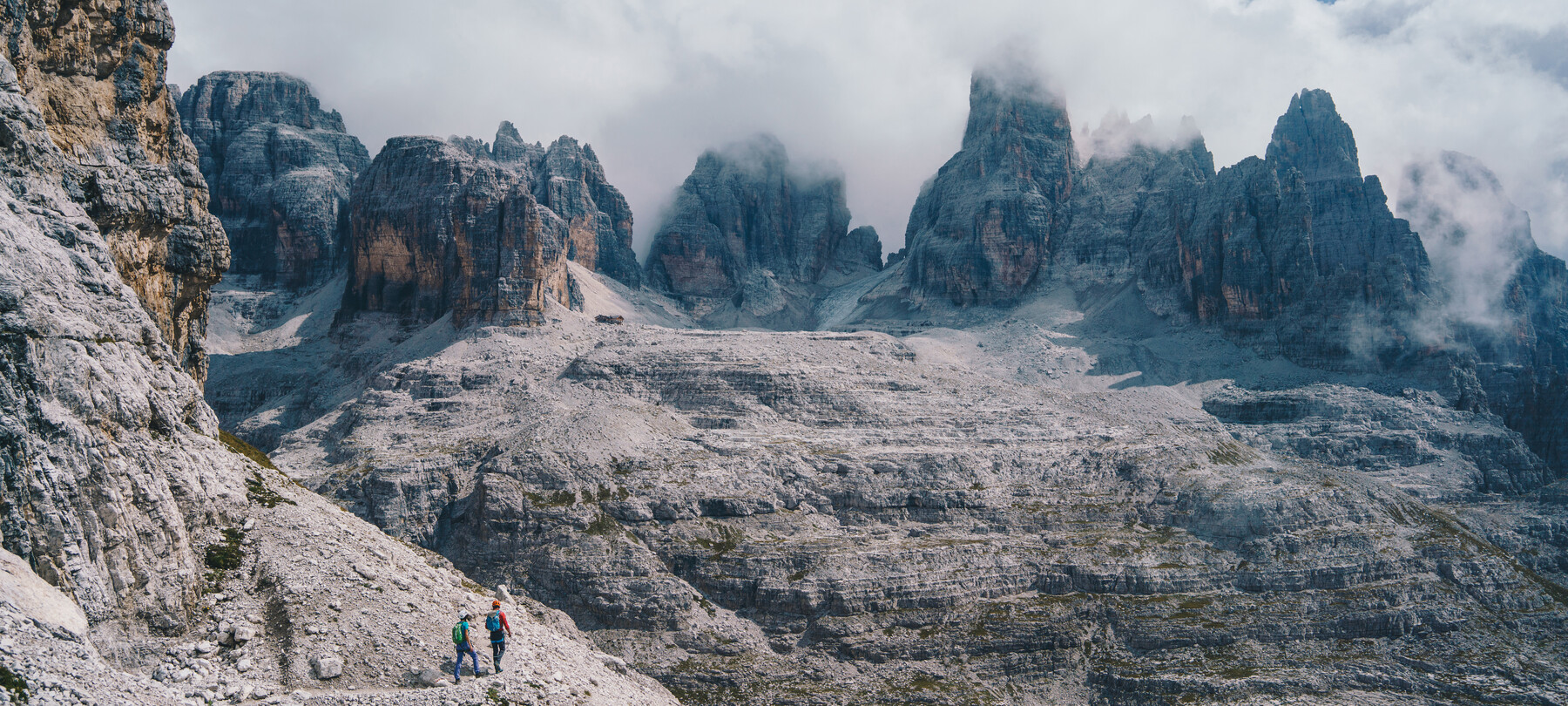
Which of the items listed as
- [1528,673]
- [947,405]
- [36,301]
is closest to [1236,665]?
[1528,673]

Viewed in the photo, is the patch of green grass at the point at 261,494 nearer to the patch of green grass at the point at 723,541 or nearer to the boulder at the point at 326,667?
the boulder at the point at 326,667

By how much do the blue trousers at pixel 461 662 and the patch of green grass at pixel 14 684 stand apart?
52.0 feet

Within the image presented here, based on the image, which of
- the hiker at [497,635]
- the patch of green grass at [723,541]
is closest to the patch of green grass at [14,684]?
the hiker at [497,635]

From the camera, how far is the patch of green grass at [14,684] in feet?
98.5

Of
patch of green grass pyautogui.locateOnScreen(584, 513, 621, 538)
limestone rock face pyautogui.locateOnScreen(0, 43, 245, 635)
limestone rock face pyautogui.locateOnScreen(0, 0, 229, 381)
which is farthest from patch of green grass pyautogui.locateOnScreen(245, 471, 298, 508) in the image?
patch of green grass pyautogui.locateOnScreen(584, 513, 621, 538)

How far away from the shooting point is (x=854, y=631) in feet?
335

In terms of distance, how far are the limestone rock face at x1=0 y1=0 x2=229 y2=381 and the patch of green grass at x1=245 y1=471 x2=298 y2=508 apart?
1054cm

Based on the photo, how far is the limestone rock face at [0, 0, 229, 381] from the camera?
177 feet

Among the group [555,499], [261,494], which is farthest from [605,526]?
[261,494]

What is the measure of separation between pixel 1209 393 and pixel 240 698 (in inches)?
6555

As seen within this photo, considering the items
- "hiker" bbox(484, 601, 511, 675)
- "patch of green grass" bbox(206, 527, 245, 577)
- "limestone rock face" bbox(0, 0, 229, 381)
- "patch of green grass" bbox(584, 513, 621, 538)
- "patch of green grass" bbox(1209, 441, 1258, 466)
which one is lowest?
"patch of green grass" bbox(584, 513, 621, 538)

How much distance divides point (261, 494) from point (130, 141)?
932 inches

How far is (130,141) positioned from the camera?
5988cm

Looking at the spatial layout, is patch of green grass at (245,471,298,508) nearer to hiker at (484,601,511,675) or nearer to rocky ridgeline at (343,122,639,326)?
hiker at (484,601,511,675)
